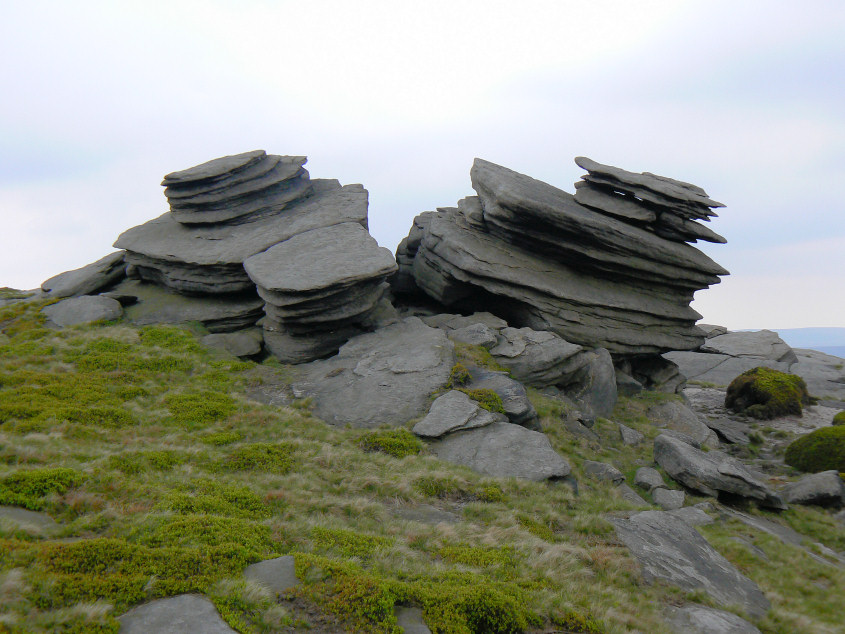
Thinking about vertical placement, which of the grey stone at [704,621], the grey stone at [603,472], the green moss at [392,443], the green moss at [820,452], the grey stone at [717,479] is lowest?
the green moss at [820,452]

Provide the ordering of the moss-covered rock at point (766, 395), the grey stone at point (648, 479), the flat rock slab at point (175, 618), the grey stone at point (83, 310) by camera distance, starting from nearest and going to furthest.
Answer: the flat rock slab at point (175, 618)
the grey stone at point (648, 479)
the grey stone at point (83, 310)
the moss-covered rock at point (766, 395)

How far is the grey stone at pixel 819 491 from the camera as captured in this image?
26.0 metres

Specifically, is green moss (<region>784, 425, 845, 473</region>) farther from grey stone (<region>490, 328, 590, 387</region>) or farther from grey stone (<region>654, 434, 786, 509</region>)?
grey stone (<region>490, 328, 590, 387</region>)

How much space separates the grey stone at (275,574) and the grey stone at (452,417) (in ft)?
41.0

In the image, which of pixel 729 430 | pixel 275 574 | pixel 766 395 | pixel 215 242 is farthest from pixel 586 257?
pixel 275 574

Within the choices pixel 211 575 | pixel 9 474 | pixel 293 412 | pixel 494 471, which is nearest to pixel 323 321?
pixel 293 412

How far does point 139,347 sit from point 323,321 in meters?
10.0

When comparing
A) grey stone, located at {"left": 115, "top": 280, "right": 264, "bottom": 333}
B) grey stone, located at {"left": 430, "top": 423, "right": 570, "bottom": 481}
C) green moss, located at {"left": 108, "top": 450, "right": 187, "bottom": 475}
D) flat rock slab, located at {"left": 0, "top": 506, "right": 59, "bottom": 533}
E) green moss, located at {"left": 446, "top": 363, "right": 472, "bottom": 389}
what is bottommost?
grey stone, located at {"left": 430, "top": 423, "right": 570, "bottom": 481}

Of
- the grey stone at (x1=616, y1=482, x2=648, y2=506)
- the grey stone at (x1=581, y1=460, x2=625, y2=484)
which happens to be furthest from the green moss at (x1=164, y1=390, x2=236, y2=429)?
the grey stone at (x1=616, y1=482, x2=648, y2=506)

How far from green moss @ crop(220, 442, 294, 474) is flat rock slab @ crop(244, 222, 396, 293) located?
1109cm

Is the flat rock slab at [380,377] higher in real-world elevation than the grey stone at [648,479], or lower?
higher

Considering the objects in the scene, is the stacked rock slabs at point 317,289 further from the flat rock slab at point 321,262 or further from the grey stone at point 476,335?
the grey stone at point 476,335

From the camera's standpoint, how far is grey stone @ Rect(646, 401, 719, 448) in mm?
36156

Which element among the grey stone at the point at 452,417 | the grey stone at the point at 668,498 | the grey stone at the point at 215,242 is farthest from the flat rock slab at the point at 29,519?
the grey stone at the point at 215,242
